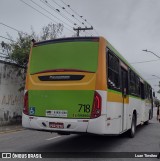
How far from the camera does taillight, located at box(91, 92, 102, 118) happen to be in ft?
28.8

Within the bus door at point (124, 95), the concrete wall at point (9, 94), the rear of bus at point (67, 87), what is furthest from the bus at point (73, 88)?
the concrete wall at point (9, 94)

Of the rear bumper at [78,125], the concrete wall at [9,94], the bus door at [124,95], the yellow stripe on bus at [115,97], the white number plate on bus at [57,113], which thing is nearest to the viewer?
the rear bumper at [78,125]

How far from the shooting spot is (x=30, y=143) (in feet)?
37.8

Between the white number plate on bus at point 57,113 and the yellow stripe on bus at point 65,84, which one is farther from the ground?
the yellow stripe on bus at point 65,84

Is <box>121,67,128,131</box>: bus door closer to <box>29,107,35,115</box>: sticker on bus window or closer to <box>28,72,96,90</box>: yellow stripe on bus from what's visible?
<box>28,72,96,90</box>: yellow stripe on bus

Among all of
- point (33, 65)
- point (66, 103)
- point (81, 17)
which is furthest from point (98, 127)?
point (81, 17)

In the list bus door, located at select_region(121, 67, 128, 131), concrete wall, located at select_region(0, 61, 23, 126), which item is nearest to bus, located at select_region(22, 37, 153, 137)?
bus door, located at select_region(121, 67, 128, 131)

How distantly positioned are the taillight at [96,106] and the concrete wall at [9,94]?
10.9 meters

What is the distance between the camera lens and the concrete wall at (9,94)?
61.6ft

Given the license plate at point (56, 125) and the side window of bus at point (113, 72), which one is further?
the side window of bus at point (113, 72)

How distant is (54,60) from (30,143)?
11.5ft

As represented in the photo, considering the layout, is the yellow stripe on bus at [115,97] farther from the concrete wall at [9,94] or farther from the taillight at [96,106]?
the concrete wall at [9,94]

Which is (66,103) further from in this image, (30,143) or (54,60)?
(30,143)

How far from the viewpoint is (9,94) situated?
19.5 metres
